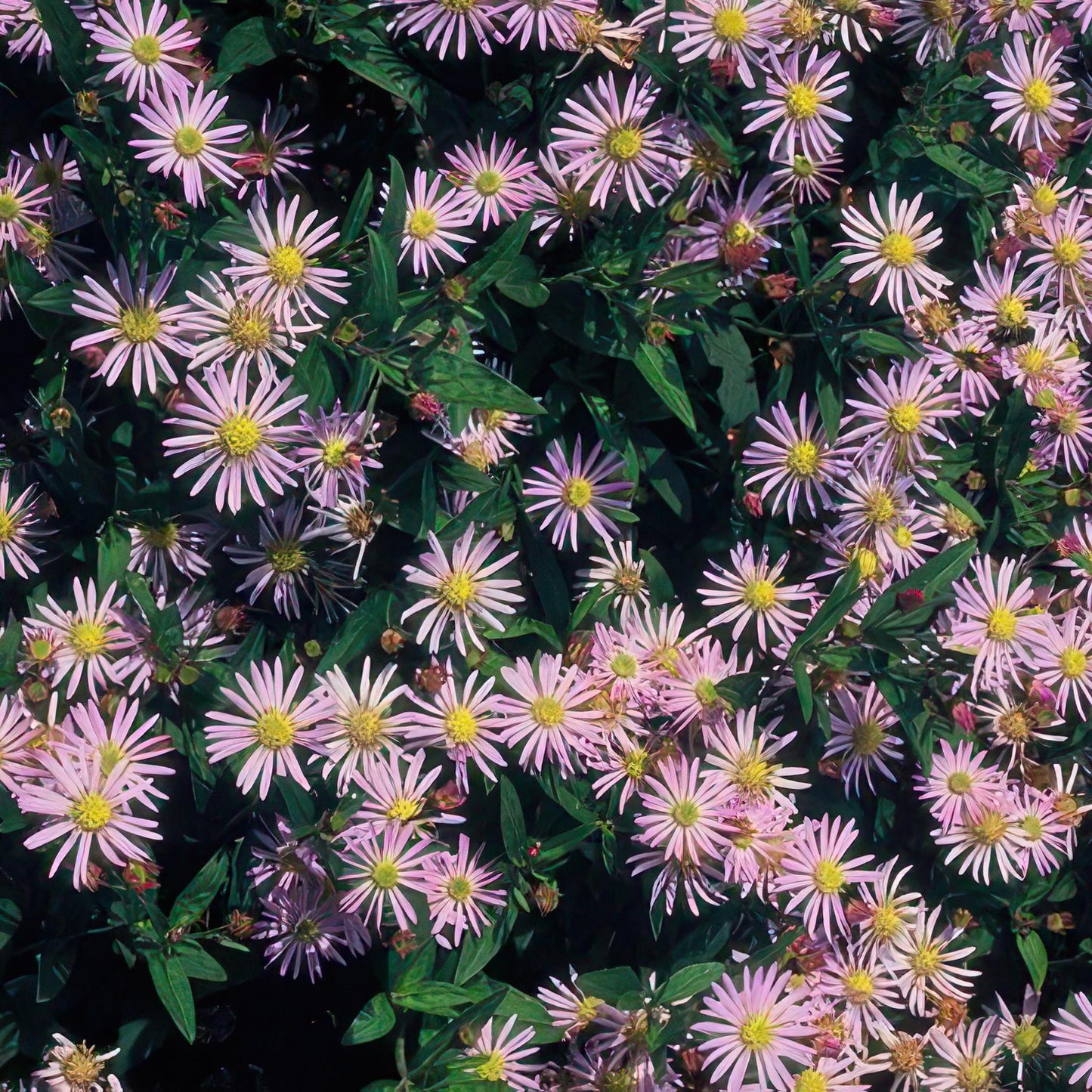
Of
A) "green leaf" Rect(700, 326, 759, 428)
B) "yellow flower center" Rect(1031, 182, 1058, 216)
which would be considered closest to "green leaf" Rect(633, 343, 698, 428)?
"green leaf" Rect(700, 326, 759, 428)

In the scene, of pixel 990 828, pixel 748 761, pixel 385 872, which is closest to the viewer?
pixel 385 872

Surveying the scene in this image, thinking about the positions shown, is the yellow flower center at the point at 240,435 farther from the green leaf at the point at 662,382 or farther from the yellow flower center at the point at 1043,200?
the yellow flower center at the point at 1043,200

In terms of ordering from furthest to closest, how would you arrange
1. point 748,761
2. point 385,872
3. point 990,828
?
point 990,828
point 748,761
point 385,872

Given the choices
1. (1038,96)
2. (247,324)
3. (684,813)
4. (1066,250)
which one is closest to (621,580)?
(684,813)

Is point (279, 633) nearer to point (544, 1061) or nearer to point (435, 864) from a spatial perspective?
point (435, 864)

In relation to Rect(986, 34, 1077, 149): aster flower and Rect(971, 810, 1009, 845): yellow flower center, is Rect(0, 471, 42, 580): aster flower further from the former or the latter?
Rect(986, 34, 1077, 149): aster flower

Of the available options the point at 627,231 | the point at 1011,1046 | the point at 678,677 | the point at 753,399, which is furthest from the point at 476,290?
the point at 1011,1046

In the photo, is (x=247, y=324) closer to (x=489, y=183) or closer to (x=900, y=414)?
(x=489, y=183)
